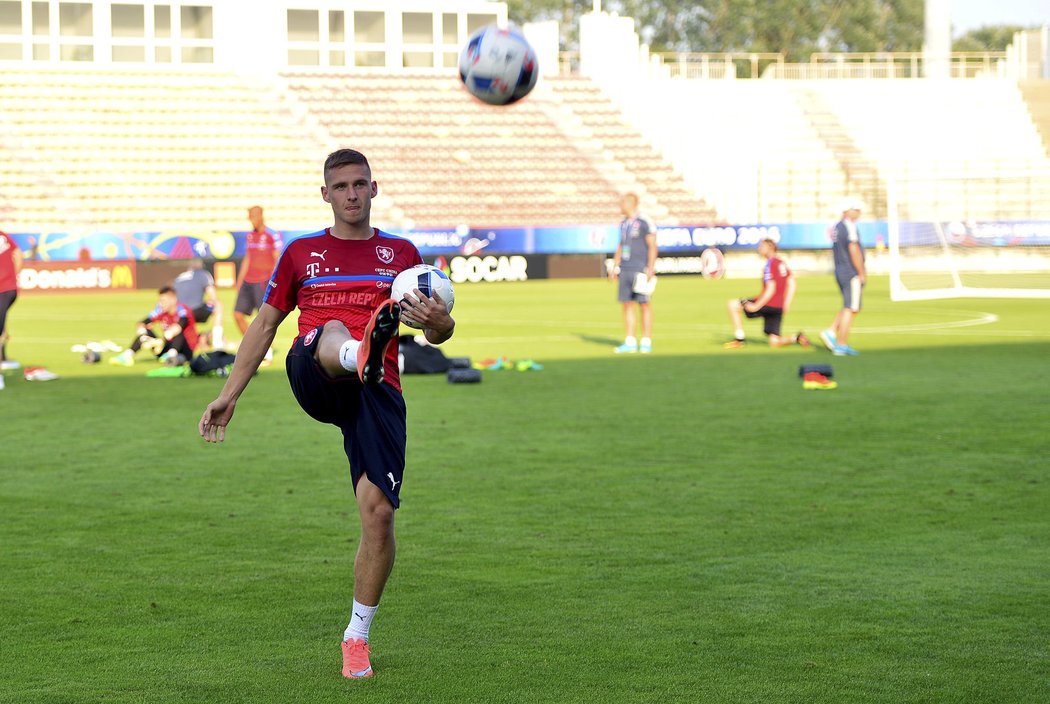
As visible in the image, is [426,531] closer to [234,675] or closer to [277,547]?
[277,547]

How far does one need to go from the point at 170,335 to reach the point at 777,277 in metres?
8.31

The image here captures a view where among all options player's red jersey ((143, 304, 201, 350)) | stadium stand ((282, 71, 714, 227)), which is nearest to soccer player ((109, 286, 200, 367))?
player's red jersey ((143, 304, 201, 350))

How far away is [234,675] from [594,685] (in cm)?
138

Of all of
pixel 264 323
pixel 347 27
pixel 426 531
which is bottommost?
pixel 426 531

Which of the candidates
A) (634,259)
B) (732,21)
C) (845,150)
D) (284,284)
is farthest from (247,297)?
(732,21)

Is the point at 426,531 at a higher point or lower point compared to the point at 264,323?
lower

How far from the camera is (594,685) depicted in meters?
5.62

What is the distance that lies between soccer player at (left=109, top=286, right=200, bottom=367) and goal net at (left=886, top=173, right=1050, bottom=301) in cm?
2439

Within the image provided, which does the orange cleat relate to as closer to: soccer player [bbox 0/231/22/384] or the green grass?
the green grass

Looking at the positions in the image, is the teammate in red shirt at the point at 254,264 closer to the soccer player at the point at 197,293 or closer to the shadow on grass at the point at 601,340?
the soccer player at the point at 197,293

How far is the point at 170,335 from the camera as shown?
19.4 m

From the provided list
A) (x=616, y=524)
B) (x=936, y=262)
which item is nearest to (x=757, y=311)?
(x=616, y=524)

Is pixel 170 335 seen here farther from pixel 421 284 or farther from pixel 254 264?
pixel 421 284

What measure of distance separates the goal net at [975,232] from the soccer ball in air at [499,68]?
105ft
